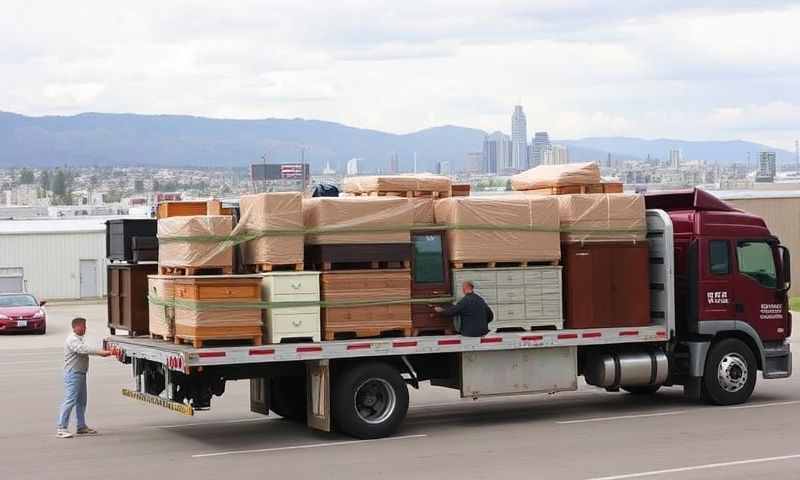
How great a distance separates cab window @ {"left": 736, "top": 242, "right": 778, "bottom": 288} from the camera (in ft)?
61.1

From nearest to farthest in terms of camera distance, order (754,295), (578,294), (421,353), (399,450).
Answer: (399,450) < (421,353) < (578,294) < (754,295)

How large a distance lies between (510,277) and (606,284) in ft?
4.75

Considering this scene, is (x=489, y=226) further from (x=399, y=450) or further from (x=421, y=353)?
(x=399, y=450)

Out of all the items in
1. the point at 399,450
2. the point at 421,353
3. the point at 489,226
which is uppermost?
the point at 489,226

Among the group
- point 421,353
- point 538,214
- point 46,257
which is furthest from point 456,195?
point 46,257

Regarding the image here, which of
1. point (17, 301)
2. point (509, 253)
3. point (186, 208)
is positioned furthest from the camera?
point (17, 301)

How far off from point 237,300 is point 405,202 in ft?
8.39

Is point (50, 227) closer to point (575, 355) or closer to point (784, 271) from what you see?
point (784, 271)

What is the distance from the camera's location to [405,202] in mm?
16297

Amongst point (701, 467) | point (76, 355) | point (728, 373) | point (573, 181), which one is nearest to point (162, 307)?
point (76, 355)

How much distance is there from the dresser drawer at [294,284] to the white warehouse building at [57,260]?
4224cm

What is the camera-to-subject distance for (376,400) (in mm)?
15969

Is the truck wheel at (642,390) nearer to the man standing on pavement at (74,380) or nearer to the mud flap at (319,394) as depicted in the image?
the mud flap at (319,394)

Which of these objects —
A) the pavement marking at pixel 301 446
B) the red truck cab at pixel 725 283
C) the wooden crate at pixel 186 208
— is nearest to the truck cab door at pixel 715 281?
the red truck cab at pixel 725 283
